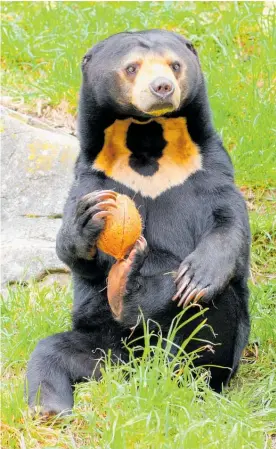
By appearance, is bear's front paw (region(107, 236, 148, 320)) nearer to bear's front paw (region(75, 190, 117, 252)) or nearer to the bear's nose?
bear's front paw (region(75, 190, 117, 252))

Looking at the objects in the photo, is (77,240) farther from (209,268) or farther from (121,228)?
(209,268)

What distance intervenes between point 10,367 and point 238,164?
285 centimetres

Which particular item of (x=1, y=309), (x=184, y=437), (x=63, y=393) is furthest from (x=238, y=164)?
(x=184, y=437)

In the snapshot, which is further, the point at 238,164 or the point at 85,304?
the point at 238,164

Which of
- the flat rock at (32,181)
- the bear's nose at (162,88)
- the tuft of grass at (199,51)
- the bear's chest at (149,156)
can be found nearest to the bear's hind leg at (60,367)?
the bear's chest at (149,156)

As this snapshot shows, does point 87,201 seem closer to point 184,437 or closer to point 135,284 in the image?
point 135,284

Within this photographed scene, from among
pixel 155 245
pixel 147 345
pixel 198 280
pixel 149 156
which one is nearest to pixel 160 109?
pixel 149 156

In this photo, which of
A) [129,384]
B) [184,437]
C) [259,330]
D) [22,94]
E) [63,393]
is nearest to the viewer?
[184,437]

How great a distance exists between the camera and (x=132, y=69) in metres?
6.04

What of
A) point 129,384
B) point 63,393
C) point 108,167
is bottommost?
point 63,393

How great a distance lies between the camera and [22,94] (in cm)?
938

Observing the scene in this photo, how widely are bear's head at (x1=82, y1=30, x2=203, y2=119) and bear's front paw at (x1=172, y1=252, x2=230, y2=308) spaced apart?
2.84 ft

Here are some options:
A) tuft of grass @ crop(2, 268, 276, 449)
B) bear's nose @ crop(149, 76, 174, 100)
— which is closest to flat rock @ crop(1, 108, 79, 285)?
tuft of grass @ crop(2, 268, 276, 449)

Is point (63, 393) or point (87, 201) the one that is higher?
point (87, 201)
